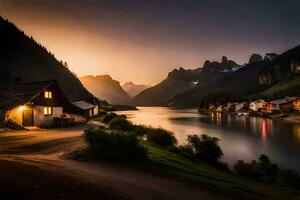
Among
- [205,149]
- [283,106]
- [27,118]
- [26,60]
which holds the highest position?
[26,60]

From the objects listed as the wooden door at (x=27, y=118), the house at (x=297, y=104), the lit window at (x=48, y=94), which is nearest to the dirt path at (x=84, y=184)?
the wooden door at (x=27, y=118)

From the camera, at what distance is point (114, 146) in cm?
1758

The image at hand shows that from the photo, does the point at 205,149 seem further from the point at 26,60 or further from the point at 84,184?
the point at 26,60

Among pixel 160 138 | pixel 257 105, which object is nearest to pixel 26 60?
pixel 257 105

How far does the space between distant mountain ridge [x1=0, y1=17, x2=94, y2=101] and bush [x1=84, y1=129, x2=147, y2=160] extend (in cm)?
14025

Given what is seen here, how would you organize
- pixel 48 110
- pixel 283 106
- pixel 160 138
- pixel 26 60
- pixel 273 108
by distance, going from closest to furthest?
pixel 160 138 < pixel 48 110 < pixel 283 106 < pixel 273 108 < pixel 26 60

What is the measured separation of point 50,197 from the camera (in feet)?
28.3

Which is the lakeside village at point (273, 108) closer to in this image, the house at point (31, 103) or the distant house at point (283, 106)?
the distant house at point (283, 106)

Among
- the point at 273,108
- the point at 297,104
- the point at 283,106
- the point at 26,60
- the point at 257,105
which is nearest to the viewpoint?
the point at 297,104

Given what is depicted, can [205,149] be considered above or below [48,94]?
below

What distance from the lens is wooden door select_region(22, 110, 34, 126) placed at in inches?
1608

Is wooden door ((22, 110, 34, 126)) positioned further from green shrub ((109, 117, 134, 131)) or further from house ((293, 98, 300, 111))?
house ((293, 98, 300, 111))

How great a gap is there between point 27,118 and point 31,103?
247 cm

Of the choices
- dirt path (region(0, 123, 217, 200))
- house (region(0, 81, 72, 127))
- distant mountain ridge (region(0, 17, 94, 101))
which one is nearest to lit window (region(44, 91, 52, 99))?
house (region(0, 81, 72, 127))
